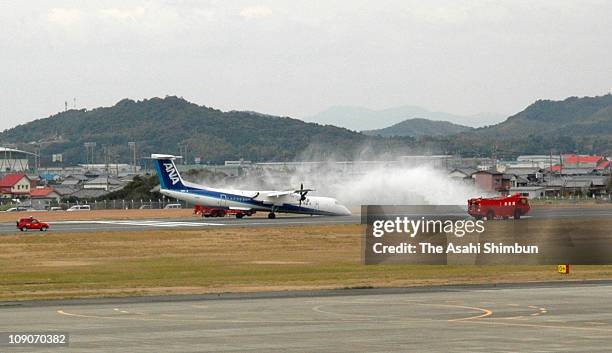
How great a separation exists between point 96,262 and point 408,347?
39925 millimetres

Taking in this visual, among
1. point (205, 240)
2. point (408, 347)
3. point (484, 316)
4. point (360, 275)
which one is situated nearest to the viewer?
point (408, 347)

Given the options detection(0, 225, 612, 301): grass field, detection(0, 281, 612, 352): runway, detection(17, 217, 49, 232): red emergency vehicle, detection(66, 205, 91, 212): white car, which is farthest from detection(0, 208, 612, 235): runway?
detection(0, 281, 612, 352): runway

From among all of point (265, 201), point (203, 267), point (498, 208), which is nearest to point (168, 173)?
point (265, 201)

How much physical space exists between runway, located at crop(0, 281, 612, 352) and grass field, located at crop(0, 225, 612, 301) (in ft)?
17.4

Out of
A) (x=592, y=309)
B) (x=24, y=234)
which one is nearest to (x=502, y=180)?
(x=24, y=234)

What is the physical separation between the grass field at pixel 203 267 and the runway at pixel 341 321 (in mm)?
5303

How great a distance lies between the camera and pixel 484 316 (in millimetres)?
36969

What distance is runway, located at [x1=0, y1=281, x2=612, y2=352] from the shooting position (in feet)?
99.3

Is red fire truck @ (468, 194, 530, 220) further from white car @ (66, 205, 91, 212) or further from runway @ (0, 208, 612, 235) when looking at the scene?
white car @ (66, 205, 91, 212)

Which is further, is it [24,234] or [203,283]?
[24,234]

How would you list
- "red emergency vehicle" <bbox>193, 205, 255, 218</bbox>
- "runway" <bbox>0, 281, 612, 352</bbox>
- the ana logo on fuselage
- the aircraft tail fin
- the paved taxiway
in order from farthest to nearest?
1. the ana logo on fuselage
2. the aircraft tail fin
3. "red emergency vehicle" <bbox>193, 205, 255, 218</bbox>
4. the paved taxiway
5. "runway" <bbox>0, 281, 612, 352</bbox>

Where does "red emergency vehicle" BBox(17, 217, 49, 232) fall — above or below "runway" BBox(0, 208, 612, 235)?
above

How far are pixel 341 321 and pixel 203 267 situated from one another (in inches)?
1094

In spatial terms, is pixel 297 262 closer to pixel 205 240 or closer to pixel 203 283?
pixel 203 283
